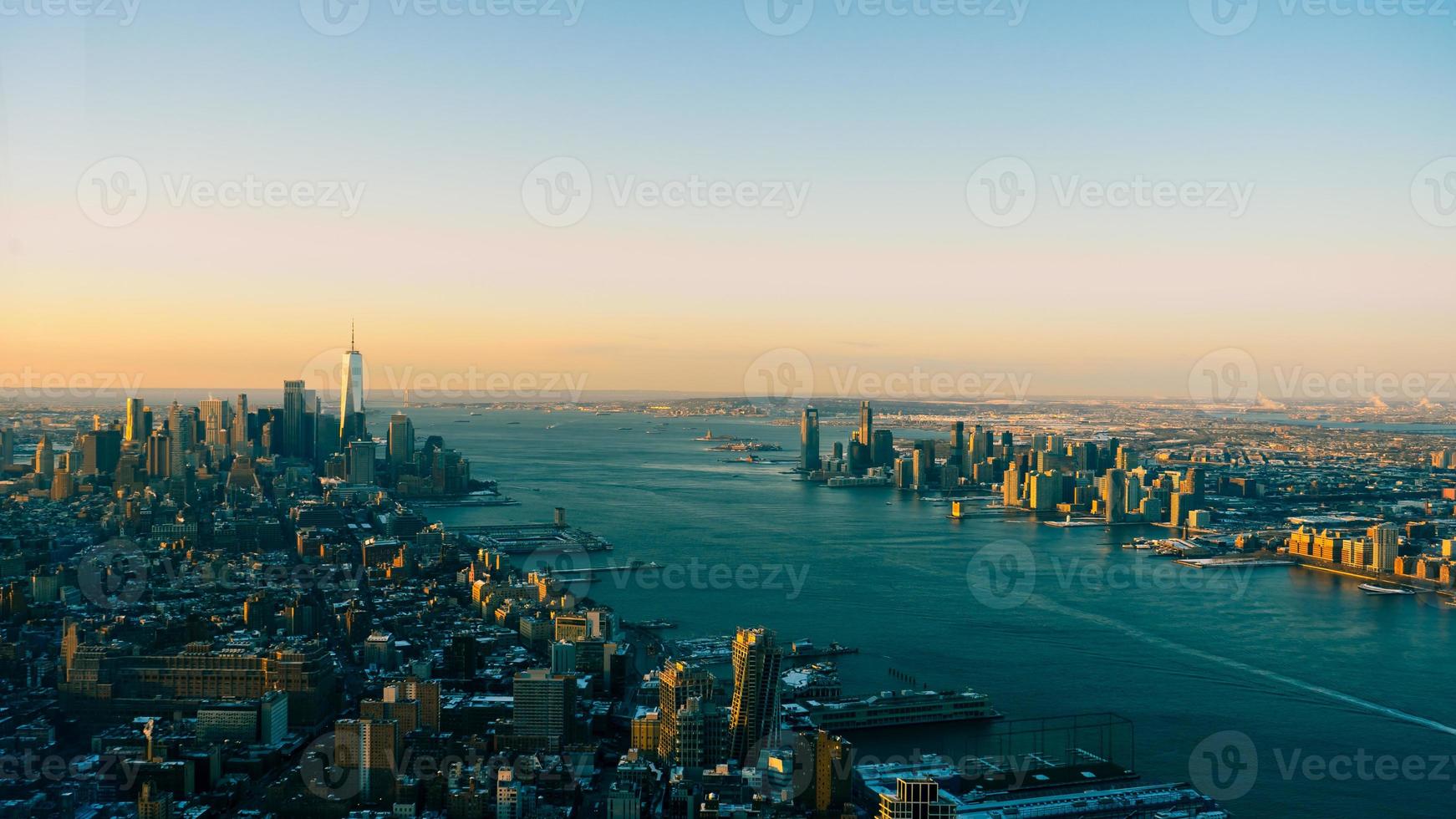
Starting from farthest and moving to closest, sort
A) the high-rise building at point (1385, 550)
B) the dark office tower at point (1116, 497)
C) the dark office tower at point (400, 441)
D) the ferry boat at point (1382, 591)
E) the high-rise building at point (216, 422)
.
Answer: the dark office tower at point (400, 441) < the high-rise building at point (216, 422) < the dark office tower at point (1116, 497) < the high-rise building at point (1385, 550) < the ferry boat at point (1382, 591)

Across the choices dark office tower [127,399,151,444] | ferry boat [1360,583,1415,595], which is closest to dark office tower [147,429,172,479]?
dark office tower [127,399,151,444]

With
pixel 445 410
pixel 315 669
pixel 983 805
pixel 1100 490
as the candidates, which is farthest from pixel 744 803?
pixel 445 410

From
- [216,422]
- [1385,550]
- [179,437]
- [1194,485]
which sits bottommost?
[1385,550]

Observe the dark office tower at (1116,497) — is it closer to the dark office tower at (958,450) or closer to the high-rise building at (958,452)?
the high-rise building at (958,452)

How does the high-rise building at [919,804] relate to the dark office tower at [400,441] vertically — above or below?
below

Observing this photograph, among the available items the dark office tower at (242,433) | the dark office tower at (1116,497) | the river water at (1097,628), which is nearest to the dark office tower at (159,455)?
the dark office tower at (242,433)

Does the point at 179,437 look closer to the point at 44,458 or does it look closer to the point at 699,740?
the point at 44,458

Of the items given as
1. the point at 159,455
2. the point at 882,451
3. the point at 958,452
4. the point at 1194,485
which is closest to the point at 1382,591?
the point at 1194,485

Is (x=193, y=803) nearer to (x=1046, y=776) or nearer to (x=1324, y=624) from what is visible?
(x=1046, y=776)
